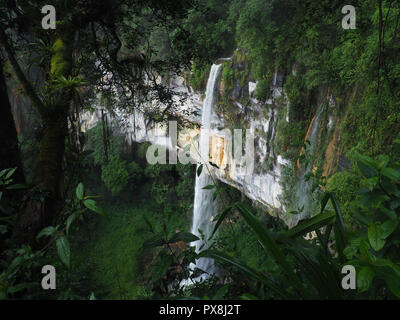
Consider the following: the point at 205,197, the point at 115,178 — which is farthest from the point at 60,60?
the point at 115,178

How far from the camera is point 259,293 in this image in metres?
0.89

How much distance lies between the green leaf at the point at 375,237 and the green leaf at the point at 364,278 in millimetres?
94

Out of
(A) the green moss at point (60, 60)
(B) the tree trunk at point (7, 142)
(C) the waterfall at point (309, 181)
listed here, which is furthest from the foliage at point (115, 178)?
Answer: (B) the tree trunk at point (7, 142)

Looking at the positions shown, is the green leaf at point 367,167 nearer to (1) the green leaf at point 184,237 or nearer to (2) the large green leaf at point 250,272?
(2) the large green leaf at point 250,272

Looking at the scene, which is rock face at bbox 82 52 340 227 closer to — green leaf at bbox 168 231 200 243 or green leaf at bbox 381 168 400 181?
green leaf at bbox 381 168 400 181

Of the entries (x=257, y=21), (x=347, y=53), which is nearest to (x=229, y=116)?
(x=257, y=21)

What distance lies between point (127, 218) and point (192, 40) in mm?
11092

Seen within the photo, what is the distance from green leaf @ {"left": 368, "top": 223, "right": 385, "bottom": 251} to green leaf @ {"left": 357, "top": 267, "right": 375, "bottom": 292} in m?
0.09

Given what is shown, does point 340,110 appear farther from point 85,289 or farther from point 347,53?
point 85,289

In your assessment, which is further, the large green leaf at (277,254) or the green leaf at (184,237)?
the green leaf at (184,237)

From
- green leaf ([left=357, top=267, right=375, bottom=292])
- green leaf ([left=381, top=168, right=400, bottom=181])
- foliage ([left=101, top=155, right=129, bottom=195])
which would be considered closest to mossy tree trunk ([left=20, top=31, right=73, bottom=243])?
green leaf ([left=357, top=267, right=375, bottom=292])

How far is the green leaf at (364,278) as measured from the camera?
0.64 m

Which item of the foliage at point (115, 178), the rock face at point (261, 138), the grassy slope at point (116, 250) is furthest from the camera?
the foliage at point (115, 178)

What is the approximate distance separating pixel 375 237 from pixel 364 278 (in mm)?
155
